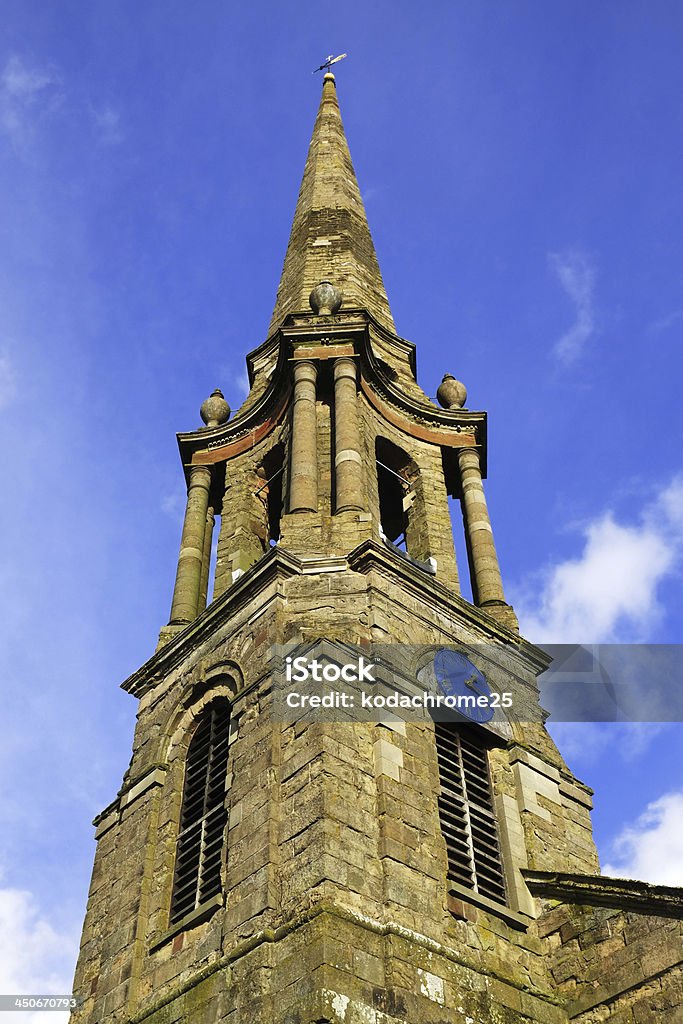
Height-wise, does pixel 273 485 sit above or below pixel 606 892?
above

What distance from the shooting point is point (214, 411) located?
25219 millimetres

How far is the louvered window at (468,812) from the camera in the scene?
14602mm

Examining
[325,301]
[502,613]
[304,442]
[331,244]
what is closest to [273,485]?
[304,442]

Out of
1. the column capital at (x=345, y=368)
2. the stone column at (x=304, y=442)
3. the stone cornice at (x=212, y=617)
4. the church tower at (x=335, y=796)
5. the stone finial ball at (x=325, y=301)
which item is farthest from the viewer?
the stone finial ball at (x=325, y=301)

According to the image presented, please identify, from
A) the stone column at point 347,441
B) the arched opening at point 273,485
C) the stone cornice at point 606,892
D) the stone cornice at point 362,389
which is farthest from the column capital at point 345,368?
the stone cornice at point 606,892

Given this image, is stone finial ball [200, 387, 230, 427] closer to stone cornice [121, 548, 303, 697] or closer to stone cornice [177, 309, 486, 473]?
stone cornice [177, 309, 486, 473]

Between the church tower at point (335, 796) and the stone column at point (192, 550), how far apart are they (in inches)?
2.0

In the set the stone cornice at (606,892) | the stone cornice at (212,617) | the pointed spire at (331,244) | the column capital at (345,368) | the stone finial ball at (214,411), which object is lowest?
the stone cornice at (606,892)

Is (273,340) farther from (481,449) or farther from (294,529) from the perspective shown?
(294,529)

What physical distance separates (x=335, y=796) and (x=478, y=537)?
9487 mm

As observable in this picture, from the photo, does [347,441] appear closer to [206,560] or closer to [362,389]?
[362,389]

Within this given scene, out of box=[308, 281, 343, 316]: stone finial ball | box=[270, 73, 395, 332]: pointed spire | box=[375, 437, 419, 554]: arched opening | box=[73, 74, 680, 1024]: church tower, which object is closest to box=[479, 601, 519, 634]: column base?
box=[73, 74, 680, 1024]: church tower

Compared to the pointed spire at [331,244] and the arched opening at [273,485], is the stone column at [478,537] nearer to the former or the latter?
the arched opening at [273,485]

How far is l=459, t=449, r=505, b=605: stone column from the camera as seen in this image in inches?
821
